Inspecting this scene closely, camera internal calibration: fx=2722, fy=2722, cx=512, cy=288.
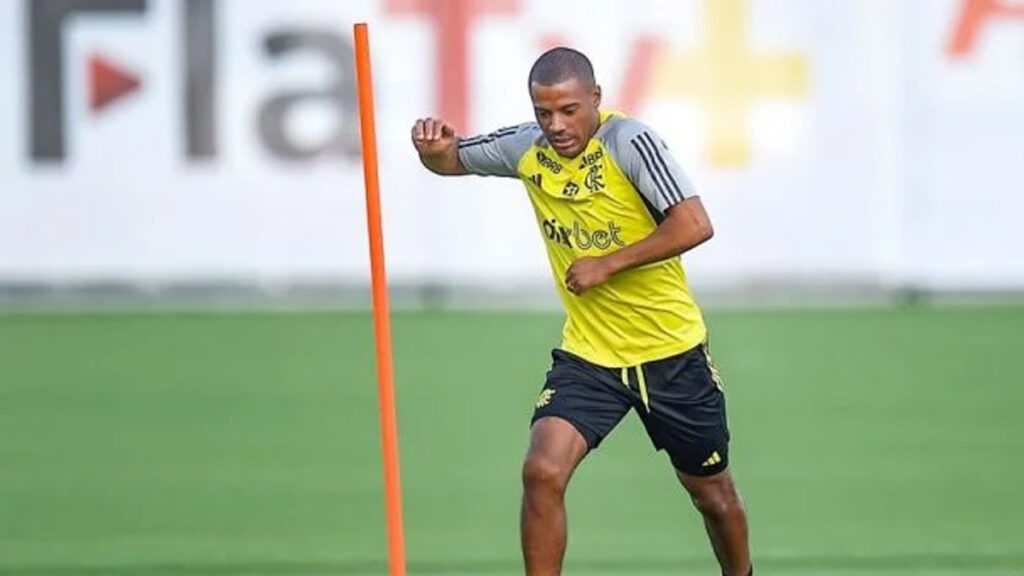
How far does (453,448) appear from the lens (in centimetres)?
1273

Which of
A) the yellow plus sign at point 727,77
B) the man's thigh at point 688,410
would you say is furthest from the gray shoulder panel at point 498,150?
the yellow plus sign at point 727,77

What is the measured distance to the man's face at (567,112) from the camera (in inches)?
323

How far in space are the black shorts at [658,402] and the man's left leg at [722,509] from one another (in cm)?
5

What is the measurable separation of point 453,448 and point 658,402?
4170mm

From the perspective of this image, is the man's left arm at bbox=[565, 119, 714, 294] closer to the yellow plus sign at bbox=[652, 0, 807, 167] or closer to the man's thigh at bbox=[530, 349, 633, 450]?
the man's thigh at bbox=[530, 349, 633, 450]

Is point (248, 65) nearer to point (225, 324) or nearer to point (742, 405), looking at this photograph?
point (225, 324)

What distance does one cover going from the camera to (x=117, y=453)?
1265 centimetres

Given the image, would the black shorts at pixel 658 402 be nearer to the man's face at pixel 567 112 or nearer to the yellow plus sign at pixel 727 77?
the man's face at pixel 567 112

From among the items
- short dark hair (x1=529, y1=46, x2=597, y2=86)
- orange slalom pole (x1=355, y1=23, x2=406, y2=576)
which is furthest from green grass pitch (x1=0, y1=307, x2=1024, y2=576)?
short dark hair (x1=529, y1=46, x2=597, y2=86)

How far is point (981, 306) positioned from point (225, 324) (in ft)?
15.8

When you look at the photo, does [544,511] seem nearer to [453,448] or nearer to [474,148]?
[474,148]

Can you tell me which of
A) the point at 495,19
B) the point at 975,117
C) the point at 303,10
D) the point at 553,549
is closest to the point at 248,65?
the point at 303,10

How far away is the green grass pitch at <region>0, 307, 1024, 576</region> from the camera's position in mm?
10320

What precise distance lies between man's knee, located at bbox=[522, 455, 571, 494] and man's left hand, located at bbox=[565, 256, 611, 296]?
52 centimetres
